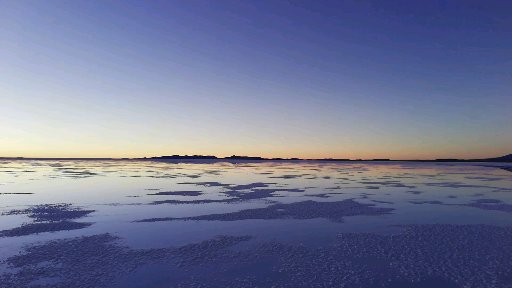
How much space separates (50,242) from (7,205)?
910 cm

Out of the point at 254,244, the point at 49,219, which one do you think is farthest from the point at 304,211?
the point at 49,219

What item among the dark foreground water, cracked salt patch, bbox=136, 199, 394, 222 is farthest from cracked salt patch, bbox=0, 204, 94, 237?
cracked salt patch, bbox=136, 199, 394, 222

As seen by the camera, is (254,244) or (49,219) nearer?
(254,244)

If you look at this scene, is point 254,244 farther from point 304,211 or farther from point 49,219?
point 49,219

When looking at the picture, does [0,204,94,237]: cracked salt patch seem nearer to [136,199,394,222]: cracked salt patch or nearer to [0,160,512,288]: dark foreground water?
[0,160,512,288]: dark foreground water

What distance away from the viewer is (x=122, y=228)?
12305 mm

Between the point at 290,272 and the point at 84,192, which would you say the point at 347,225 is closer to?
the point at 290,272

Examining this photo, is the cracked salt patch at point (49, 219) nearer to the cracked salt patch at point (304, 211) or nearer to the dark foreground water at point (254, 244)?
the dark foreground water at point (254, 244)

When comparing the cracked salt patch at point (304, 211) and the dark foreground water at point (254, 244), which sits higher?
the cracked salt patch at point (304, 211)

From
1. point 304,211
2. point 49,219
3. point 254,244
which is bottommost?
point 254,244

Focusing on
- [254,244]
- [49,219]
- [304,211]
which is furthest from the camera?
[304,211]

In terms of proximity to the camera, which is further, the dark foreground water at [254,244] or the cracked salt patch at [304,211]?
the cracked salt patch at [304,211]

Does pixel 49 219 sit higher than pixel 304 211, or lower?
lower

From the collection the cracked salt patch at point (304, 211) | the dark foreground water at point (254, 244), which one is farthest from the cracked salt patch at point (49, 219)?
the cracked salt patch at point (304, 211)
